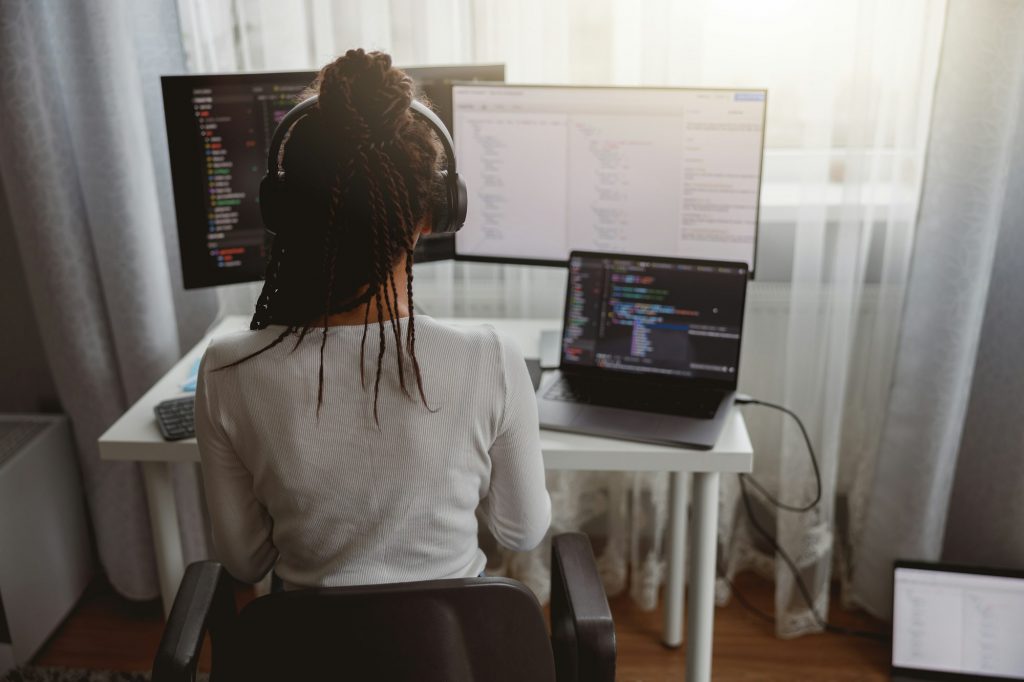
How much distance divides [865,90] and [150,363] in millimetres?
1429

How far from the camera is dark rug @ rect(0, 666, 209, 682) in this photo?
6.34 ft

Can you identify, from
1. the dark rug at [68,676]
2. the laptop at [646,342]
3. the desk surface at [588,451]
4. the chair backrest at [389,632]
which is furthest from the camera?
the dark rug at [68,676]

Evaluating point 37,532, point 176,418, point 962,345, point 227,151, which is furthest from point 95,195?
point 962,345

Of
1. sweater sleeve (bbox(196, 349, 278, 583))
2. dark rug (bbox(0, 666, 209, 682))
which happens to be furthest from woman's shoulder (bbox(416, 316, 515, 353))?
dark rug (bbox(0, 666, 209, 682))

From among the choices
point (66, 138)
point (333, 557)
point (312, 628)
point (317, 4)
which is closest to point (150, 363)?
point (66, 138)

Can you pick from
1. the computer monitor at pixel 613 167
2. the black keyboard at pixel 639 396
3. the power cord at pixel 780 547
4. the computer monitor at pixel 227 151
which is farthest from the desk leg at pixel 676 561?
A: the computer monitor at pixel 227 151

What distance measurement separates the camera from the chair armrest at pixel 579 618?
1140 mm

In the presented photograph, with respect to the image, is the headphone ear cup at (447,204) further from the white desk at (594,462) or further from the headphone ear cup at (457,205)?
the white desk at (594,462)

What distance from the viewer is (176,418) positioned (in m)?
1.56

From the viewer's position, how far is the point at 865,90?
1.81 m

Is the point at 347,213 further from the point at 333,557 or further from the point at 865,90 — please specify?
the point at 865,90

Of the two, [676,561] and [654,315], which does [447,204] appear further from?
[676,561]

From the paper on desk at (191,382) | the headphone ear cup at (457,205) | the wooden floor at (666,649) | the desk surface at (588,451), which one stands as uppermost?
the headphone ear cup at (457,205)

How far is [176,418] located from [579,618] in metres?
0.75
